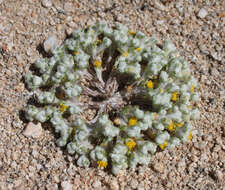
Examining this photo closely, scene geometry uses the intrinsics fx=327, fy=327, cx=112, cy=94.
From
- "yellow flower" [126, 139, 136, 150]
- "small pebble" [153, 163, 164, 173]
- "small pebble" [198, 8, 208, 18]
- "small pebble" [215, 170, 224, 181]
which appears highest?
"small pebble" [198, 8, 208, 18]

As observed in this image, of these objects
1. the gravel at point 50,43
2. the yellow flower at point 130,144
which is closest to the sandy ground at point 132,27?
the gravel at point 50,43

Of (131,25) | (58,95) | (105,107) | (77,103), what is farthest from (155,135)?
(131,25)

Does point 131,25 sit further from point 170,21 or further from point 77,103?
point 77,103

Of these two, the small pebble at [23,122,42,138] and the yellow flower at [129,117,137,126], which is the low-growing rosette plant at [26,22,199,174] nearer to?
the yellow flower at [129,117,137,126]

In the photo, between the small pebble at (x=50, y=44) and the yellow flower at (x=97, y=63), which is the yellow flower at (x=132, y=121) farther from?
the small pebble at (x=50, y=44)

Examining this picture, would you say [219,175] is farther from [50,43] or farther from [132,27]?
[50,43]

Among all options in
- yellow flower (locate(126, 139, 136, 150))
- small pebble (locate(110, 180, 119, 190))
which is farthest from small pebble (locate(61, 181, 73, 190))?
yellow flower (locate(126, 139, 136, 150))
